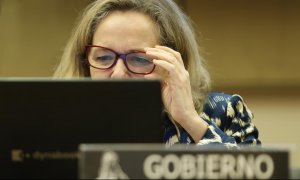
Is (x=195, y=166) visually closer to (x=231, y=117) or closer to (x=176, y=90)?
(x=176, y=90)

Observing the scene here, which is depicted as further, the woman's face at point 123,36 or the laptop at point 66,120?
the woman's face at point 123,36

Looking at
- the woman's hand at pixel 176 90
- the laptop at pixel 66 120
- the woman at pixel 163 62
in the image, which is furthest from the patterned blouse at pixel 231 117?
the laptop at pixel 66 120

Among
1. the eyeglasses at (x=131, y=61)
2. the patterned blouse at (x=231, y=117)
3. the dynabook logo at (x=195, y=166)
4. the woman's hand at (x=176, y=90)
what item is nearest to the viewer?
the dynabook logo at (x=195, y=166)

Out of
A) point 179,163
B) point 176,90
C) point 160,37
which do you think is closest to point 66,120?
point 179,163

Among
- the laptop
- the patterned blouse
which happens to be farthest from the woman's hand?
the laptop

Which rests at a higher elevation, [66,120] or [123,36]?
[123,36]

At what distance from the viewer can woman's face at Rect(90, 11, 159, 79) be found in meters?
1.19

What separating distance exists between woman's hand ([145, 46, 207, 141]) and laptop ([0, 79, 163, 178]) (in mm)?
443

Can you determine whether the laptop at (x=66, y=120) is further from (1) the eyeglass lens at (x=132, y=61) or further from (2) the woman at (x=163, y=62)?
(1) the eyeglass lens at (x=132, y=61)

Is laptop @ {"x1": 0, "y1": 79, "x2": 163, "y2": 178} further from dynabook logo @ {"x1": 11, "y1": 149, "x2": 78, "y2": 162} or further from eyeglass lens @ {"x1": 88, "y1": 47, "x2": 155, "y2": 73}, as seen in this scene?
eyeglass lens @ {"x1": 88, "y1": 47, "x2": 155, "y2": 73}

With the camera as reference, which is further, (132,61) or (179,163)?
(132,61)

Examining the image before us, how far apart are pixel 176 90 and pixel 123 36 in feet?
0.74

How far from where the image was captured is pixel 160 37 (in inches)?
53.1

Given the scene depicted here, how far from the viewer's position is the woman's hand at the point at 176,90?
1.08 meters
